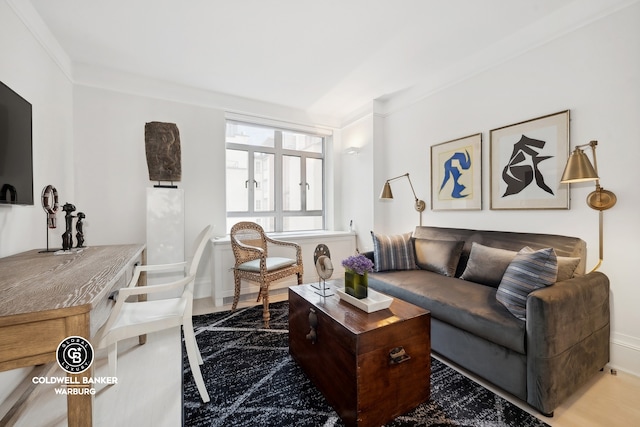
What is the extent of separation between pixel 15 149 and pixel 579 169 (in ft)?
11.5

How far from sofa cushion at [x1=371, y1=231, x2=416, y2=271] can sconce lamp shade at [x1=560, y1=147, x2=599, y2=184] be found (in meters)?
1.30

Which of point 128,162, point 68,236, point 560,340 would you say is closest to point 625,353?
point 560,340

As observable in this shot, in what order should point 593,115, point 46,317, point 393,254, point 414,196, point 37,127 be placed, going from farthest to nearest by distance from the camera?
point 414,196, point 393,254, point 37,127, point 593,115, point 46,317

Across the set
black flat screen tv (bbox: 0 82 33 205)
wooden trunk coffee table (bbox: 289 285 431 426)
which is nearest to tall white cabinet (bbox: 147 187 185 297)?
black flat screen tv (bbox: 0 82 33 205)

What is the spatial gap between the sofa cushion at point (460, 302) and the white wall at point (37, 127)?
2523 mm

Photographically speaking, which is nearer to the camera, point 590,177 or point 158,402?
point 158,402

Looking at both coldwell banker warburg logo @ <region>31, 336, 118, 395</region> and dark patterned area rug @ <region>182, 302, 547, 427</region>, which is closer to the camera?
coldwell banker warburg logo @ <region>31, 336, 118, 395</region>

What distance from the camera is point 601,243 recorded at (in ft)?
5.88

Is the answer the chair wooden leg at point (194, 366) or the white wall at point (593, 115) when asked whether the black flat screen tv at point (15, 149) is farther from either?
the white wall at point (593, 115)

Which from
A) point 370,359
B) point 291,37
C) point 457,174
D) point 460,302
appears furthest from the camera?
point 457,174

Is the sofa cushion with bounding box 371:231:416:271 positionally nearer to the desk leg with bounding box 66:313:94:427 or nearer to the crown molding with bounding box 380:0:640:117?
the crown molding with bounding box 380:0:640:117

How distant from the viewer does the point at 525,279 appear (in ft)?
4.95

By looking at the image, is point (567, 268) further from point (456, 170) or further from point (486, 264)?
point (456, 170)

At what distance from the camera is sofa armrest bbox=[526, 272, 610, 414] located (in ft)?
4.28
